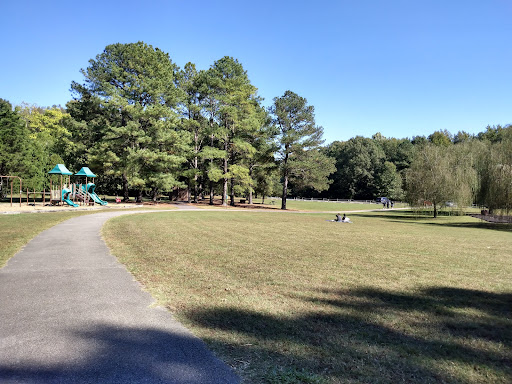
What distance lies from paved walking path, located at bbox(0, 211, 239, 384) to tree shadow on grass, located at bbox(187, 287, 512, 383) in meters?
0.43

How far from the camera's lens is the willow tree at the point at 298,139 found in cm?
4072

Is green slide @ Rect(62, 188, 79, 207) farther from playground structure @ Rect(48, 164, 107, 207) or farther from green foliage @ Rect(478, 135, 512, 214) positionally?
green foliage @ Rect(478, 135, 512, 214)

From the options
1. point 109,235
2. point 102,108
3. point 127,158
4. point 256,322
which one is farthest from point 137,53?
point 256,322

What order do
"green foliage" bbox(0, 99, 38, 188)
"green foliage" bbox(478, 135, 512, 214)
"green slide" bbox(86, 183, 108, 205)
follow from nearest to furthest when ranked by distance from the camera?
"green foliage" bbox(478, 135, 512, 214)
"green slide" bbox(86, 183, 108, 205)
"green foliage" bbox(0, 99, 38, 188)

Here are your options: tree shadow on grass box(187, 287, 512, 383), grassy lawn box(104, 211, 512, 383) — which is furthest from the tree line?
tree shadow on grass box(187, 287, 512, 383)

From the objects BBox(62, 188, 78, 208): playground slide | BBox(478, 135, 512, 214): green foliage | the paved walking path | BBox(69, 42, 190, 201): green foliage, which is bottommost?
the paved walking path

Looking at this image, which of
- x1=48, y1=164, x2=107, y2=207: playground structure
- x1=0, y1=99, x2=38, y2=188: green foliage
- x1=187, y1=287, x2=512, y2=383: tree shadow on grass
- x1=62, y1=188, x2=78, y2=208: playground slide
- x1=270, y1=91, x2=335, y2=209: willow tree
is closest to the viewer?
x1=187, y1=287, x2=512, y2=383: tree shadow on grass

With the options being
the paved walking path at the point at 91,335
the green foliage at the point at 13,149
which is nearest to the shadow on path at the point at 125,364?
the paved walking path at the point at 91,335

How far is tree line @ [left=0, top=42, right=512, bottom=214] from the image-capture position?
29828mm

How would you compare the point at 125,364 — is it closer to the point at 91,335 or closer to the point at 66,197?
the point at 91,335

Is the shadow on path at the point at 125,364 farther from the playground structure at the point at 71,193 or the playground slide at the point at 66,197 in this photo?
the playground structure at the point at 71,193

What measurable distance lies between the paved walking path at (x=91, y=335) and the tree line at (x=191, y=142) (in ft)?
88.2

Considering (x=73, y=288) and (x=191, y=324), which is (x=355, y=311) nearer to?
(x=191, y=324)

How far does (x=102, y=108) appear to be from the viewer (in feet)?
115
